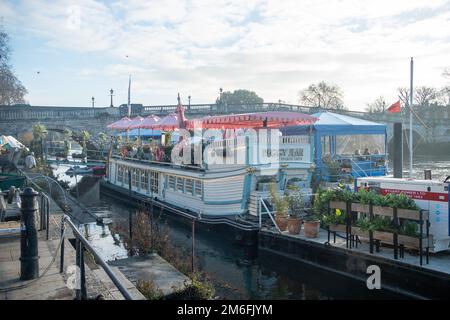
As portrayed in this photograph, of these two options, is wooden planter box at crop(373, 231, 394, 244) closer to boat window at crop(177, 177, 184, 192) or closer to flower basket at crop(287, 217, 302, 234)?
flower basket at crop(287, 217, 302, 234)

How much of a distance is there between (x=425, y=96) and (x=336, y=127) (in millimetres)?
72110

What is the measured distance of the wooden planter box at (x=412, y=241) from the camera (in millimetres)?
9852

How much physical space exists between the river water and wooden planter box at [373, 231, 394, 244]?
130 cm

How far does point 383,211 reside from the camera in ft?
34.4

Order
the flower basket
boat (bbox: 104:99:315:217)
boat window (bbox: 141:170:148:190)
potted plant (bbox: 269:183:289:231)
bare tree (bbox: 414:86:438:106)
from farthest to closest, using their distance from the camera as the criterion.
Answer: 1. bare tree (bbox: 414:86:438:106)
2. boat window (bbox: 141:170:148:190)
3. boat (bbox: 104:99:315:217)
4. potted plant (bbox: 269:183:289:231)
5. the flower basket

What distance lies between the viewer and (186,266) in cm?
1148

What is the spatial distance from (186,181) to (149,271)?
29.0ft

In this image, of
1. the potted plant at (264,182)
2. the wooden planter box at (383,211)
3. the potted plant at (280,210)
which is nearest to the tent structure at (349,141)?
the potted plant at (264,182)

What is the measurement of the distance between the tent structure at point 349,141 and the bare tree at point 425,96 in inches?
2591

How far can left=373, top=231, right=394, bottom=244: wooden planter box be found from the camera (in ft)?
34.1

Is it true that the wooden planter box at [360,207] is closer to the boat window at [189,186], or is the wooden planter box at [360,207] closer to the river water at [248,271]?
the river water at [248,271]

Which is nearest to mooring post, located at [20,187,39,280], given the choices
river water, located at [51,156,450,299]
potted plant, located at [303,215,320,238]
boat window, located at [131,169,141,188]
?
river water, located at [51,156,450,299]
